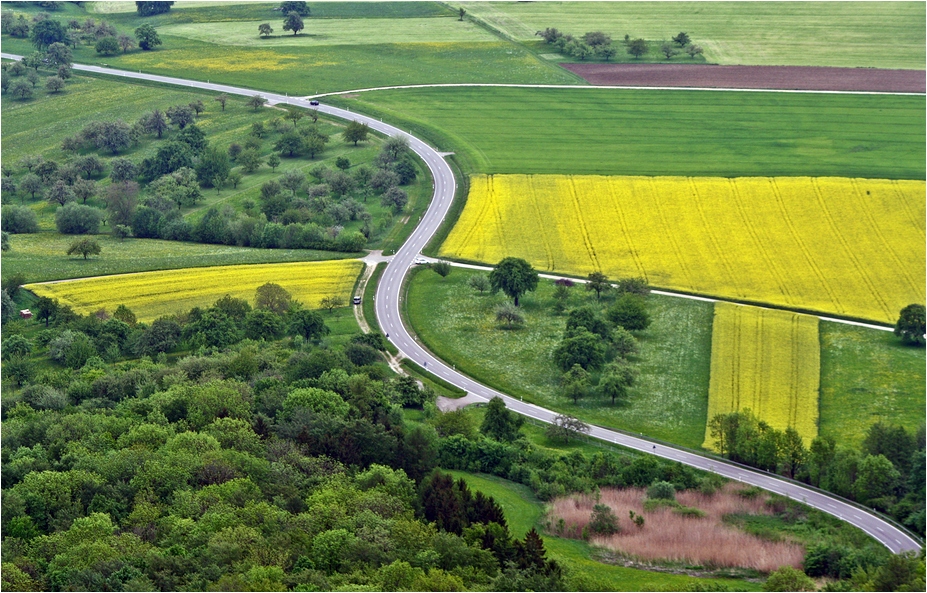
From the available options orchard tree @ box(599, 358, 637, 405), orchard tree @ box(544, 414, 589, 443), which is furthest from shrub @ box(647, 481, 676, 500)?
orchard tree @ box(599, 358, 637, 405)

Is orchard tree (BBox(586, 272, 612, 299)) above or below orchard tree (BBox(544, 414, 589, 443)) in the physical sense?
above

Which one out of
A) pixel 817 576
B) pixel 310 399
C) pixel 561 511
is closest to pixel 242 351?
pixel 310 399

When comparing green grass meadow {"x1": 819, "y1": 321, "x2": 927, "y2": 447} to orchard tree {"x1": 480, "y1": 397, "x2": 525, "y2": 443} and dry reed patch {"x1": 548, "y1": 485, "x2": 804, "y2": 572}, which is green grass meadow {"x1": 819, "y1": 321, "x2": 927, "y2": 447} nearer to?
dry reed patch {"x1": 548, "y1": 485, "x2": 804, "y2": 572}

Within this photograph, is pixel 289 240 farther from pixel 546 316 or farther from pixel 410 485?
pixel 410 485

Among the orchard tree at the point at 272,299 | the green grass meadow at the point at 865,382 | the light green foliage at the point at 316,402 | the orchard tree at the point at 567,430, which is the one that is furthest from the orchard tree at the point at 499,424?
the orchard tree at the point at 272,299

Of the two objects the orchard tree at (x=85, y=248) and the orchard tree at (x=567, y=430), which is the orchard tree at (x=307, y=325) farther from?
the orchard tree at (x=85, y=248)
